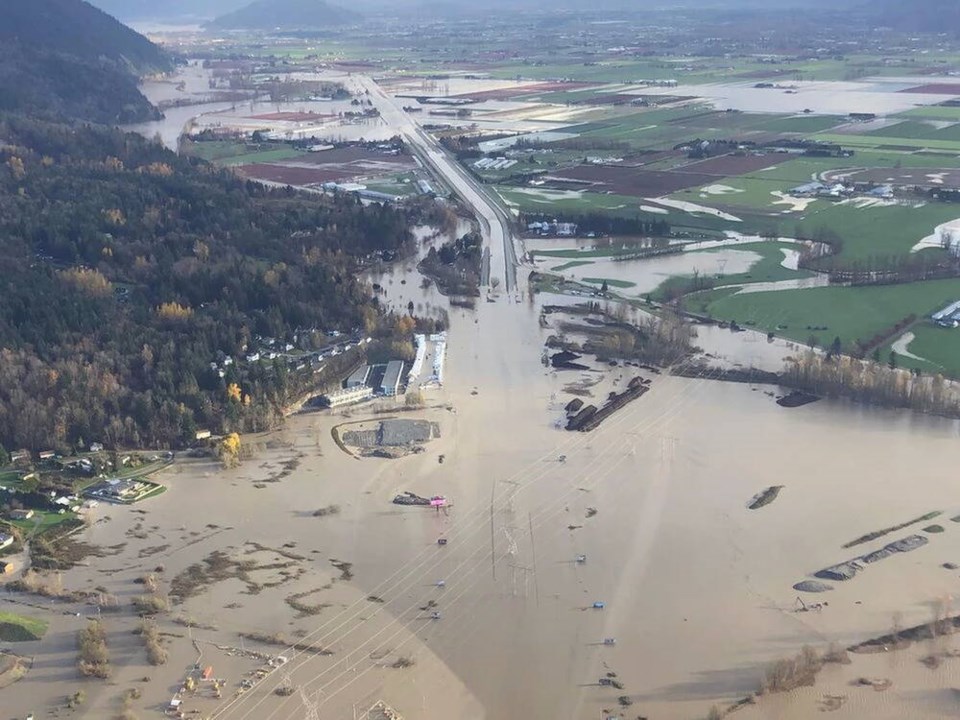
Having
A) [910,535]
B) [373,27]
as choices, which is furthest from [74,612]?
[373,27]

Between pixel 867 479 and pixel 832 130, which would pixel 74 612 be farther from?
pixel 832 130

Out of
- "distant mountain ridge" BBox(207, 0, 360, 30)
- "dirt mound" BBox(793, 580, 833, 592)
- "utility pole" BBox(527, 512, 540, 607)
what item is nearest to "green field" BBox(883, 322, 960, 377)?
"dirt mound" BBox(793, 580, 833, 592)

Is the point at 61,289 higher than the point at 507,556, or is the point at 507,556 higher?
the point at 61,289

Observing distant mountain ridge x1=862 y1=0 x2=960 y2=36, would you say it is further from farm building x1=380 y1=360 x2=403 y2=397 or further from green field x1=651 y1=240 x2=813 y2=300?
farm building x1=380 y1=360 x2=403 y2=397

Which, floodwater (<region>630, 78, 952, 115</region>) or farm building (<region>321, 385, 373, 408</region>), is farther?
floodwater (<region>630, 78, 952, 115</region>)

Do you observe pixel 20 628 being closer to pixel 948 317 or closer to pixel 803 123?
pixel 948 317
